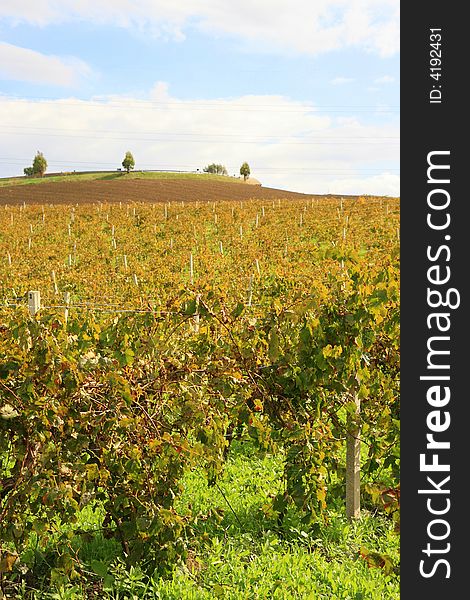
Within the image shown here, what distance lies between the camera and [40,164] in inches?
2776

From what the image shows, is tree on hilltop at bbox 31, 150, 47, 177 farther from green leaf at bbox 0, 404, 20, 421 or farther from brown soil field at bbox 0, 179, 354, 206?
green leaf at bbox 0, 404, 20, 421

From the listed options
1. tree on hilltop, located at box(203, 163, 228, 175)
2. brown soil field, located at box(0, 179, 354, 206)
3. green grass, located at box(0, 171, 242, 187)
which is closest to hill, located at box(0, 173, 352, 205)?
brown soil field, located at box(0, 179, 354, 206)

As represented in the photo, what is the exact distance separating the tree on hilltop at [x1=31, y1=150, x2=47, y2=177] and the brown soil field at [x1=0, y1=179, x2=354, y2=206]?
16.9 m

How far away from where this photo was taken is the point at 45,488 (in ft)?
10.6

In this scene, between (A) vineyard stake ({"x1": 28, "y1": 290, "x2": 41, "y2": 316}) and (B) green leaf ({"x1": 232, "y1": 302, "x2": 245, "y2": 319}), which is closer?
(B) green leaf ({"x1": 232, "y1": 302, "x2": 245, "y2": 319})

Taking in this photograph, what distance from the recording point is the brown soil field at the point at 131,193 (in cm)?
4647

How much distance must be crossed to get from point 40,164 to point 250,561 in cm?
7223

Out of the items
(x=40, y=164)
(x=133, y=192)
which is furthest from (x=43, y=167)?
(x=133, y=192)

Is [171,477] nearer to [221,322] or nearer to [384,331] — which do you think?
[221,322]

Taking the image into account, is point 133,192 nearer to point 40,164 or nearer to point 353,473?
point 40,164

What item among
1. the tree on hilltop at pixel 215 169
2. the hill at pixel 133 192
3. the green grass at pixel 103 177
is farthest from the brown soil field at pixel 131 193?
the tree on hilltop at pixel 215 169

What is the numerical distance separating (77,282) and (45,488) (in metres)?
16.9

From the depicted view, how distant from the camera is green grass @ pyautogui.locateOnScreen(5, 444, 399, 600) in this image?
3525mm

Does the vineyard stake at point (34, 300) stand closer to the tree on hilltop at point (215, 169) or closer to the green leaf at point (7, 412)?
the green leaf at point (7, 412)
